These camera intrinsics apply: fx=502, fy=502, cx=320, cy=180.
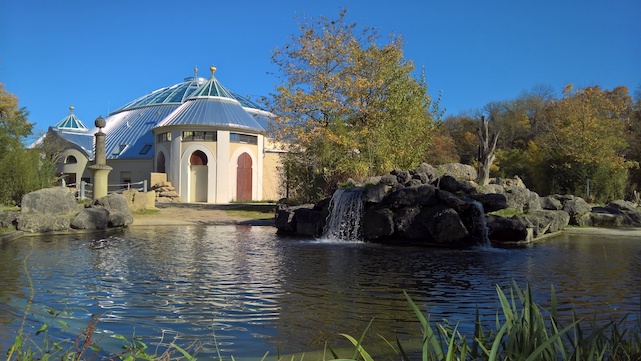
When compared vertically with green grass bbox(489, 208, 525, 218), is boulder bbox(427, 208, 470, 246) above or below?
below

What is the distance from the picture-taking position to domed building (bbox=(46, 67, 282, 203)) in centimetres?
3173

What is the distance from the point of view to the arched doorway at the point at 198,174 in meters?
32.0

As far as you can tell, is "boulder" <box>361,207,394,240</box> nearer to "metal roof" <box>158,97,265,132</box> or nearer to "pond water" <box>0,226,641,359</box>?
"pond water" <box>0,226,641,359</box>

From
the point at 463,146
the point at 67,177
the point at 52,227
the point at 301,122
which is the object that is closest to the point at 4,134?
the point at 52,227

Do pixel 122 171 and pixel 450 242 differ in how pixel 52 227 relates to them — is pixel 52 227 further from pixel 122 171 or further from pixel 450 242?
pixel 122 171

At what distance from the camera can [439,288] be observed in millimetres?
6539

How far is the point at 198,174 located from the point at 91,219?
17.5 metres

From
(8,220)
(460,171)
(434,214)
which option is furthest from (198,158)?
(434,214)

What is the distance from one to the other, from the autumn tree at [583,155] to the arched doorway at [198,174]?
20441 millimetres

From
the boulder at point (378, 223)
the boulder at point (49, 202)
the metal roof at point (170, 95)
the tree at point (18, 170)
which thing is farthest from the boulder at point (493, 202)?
the metal roof at point (170, 95)

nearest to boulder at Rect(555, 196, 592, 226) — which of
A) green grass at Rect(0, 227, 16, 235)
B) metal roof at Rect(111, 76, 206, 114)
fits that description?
green grass at Rect(0, 227, 16, 235)

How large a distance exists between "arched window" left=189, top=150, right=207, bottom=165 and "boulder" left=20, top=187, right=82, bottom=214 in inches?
620

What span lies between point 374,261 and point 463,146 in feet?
126

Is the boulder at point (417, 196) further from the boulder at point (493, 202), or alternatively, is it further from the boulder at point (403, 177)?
the boulder at point (493, 202)
